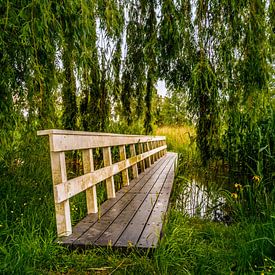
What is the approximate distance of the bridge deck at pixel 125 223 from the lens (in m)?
2.25

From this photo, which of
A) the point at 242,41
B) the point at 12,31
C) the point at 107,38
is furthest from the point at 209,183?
the point at 12,31

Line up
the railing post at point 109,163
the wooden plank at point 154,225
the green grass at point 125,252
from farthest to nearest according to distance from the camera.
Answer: the railing post at point 109,163, the wooden plank at point 154,225, the green grass at point 125,252

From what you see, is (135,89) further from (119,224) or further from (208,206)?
(119,224)

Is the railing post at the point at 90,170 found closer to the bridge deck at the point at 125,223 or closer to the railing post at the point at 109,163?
the bridge deck at the point at 125,223

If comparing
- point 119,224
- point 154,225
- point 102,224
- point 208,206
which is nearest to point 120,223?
point 119,224

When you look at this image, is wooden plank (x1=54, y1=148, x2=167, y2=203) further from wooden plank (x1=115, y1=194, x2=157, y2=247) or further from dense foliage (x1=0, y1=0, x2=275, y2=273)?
wooden plank (x1=115, y1=194, x2=157, y2=247)

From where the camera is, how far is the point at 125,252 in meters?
2.14

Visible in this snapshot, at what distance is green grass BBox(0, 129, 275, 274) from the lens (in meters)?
1.97

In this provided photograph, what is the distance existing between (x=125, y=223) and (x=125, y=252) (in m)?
0.56

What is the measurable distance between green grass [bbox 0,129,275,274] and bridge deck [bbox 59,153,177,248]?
92mm

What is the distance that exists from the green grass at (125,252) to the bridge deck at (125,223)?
0.09 metres

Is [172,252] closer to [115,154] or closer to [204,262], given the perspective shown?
[204,262]

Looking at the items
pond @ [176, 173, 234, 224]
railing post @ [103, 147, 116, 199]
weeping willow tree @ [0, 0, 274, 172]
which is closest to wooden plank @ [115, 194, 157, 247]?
railing post @ [103, 147, 116, 199]

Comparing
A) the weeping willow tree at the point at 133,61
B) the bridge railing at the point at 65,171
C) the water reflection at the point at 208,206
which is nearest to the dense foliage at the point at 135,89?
the weeping willow tree at the point at 133,61
